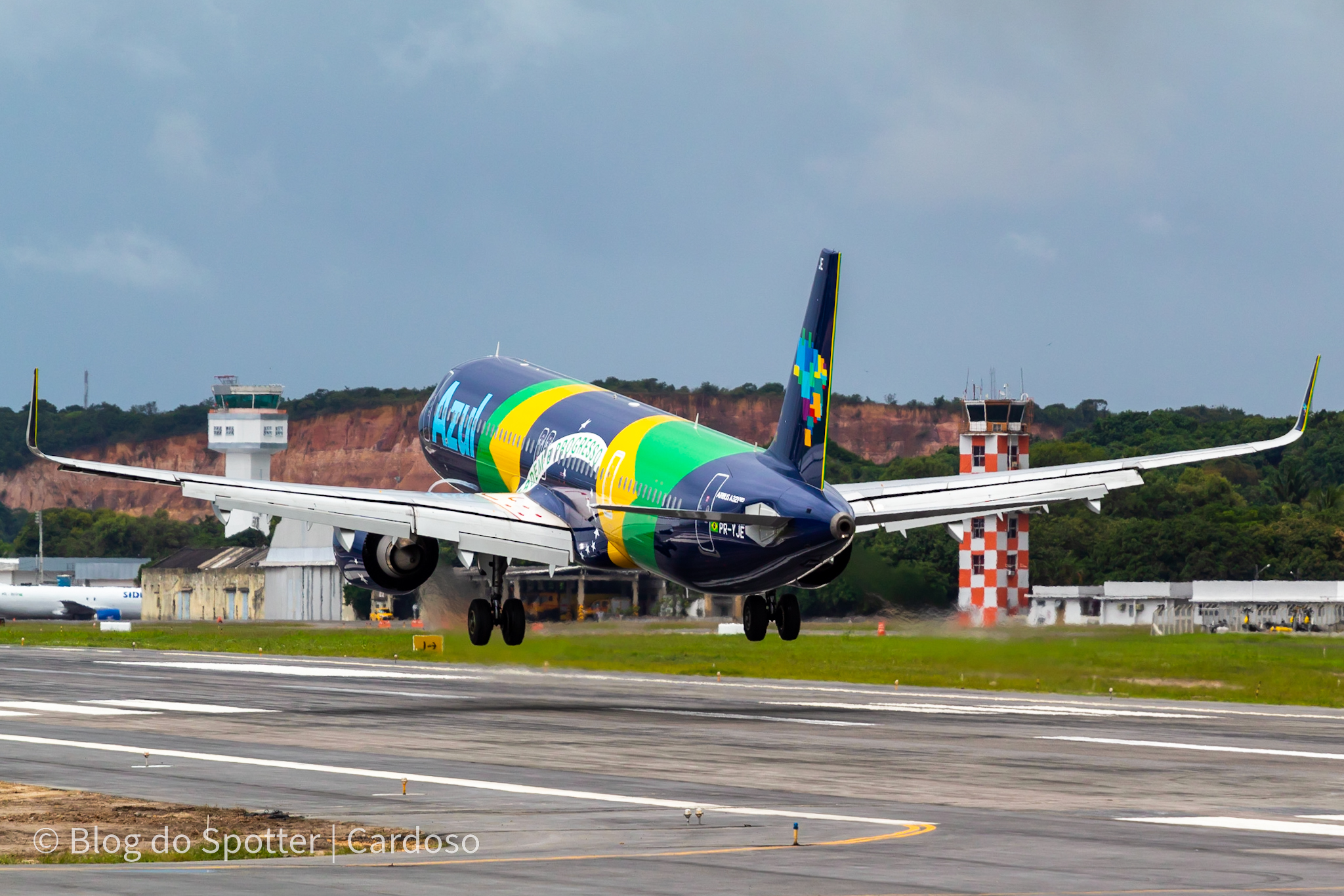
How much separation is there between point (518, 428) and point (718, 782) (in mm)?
22084

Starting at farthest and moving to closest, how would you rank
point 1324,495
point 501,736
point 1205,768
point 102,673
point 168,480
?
point 1324,495 < point 102,673 < point 168,480 < point 501,736 < point 1205,768

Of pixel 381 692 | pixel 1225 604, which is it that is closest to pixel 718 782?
pixel 381 692

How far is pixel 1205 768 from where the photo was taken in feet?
126

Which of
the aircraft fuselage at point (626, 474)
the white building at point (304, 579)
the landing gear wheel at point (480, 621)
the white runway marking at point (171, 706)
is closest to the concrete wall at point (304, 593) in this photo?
the white building at point (304, 579)

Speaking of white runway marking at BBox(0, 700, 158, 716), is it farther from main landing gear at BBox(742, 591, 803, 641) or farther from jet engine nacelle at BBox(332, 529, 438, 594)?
main landing gear at BBox(742, 591, 803, 641)

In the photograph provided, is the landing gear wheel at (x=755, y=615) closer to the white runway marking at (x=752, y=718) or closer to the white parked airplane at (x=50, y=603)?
the white runway marking at (x=752, y=718)

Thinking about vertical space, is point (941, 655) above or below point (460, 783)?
above

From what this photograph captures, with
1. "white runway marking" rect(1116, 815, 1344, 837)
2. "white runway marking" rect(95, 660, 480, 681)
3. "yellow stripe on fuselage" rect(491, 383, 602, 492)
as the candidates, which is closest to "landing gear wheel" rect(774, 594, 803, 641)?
"yellow stripe on fuselage" rect(491, 383, 602, 492)

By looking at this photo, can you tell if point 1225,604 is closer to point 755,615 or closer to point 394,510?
point 755,615

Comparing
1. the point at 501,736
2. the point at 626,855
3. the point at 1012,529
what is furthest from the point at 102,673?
the point at 1012,529

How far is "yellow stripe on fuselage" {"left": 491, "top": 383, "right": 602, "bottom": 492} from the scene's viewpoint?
54.6 m

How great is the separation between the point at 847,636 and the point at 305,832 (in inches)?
2797

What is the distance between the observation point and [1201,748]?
43.4m

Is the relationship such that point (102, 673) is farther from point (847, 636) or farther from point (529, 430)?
point (847, 636)
